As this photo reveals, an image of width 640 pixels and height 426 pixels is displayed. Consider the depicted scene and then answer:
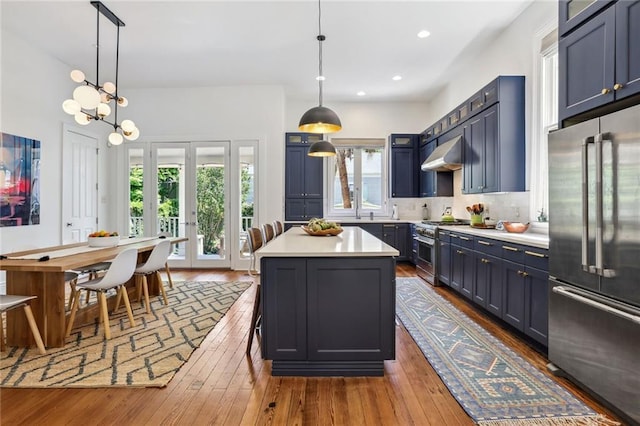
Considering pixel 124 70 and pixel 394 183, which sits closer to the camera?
pixel 124 70

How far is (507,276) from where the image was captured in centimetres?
314

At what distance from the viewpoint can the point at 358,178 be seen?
24.0 feet

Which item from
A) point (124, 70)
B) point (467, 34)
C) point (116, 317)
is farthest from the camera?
point (124, 70)

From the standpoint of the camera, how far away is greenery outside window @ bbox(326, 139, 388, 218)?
7.29 m

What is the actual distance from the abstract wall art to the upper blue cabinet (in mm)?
5964

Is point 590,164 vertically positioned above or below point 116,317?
above

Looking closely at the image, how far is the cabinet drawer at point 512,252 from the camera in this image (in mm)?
2924

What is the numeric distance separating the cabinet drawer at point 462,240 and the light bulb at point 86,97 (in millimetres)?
4161

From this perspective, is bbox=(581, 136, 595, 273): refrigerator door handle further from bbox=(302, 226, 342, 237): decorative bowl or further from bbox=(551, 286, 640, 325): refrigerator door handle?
bbox=(302, 226, 342, 237): decorative bowl

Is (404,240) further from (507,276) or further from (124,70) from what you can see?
(124,70)

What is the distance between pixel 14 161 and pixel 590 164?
6083mm

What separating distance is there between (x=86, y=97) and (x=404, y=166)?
5470 mm

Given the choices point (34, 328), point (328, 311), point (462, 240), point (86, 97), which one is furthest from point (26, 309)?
point (462, 240)

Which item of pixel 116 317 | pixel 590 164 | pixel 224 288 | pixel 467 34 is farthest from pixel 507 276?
pixel 116 317
